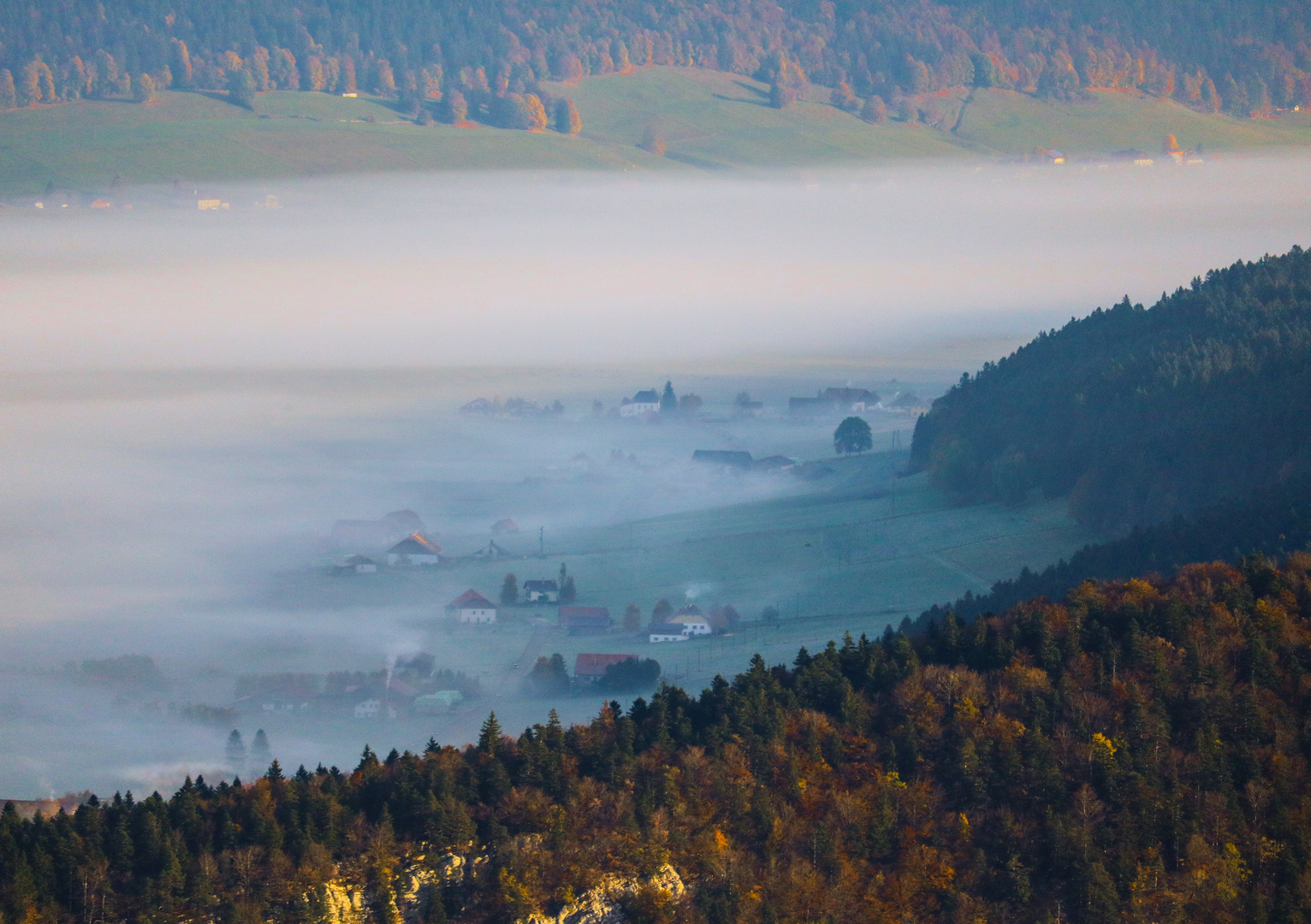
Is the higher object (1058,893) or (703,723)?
(703,723)

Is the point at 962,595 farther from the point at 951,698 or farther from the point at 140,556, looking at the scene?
the point at 140,556

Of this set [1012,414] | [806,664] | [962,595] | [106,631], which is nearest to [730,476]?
[1012,414]

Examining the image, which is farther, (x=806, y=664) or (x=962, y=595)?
(x=962, y=595)

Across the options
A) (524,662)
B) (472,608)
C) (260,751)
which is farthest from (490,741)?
(472,608)

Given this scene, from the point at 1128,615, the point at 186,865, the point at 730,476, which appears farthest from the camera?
the point at 730,476

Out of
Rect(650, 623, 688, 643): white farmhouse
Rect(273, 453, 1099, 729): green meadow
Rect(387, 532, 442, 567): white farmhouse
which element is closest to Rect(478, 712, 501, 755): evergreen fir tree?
Rect(273, 453, 1099, 729): green meadow

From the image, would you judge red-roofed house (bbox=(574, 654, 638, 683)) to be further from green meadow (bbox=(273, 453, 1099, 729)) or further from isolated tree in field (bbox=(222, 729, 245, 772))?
isolated tree in field (bbox=(222, 729, 245, 772))
